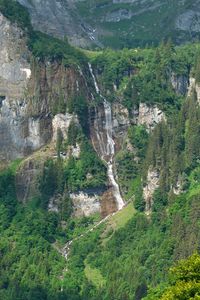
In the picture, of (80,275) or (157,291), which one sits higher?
(157,291)

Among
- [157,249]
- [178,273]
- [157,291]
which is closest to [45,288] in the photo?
[157,249]

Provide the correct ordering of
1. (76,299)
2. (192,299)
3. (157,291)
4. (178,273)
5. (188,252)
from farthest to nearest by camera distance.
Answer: (76,299) → (188,252) → (157,291) → (178,273) → (192,299)

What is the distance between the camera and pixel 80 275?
652 feet

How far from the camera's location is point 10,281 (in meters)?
196

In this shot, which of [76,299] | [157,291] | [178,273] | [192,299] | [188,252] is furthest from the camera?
[76,299]

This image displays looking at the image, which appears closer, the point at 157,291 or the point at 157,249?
A: the point at 157,291

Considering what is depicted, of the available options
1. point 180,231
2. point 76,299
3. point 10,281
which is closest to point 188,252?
point 180,231

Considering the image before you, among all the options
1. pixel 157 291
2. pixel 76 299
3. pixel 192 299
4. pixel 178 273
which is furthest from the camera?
pixel 76 299

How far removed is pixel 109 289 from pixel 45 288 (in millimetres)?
11653

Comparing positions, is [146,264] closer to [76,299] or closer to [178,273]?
[76,299]

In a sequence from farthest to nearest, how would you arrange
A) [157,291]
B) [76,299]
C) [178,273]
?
[76,299] < [157,291] < [178,273]

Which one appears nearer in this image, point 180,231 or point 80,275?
point 180,231

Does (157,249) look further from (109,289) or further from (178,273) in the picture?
(178,273)

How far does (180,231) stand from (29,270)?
1101 inches
